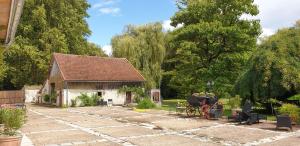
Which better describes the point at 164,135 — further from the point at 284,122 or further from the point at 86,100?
the point at 86,100

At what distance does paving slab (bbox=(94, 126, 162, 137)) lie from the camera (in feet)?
45.9

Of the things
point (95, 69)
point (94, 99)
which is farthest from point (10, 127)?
point (95, 69)

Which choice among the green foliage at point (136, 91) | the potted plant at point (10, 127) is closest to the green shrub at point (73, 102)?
the green foliage at point (136, 91)

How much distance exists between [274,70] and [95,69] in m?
21.4

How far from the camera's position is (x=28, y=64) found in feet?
137

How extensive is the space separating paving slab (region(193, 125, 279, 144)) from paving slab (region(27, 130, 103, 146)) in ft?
15.2

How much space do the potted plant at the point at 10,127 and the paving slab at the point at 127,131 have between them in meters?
4.44

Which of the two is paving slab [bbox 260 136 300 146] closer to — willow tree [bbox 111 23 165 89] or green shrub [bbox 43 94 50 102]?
willow tree [bbox 111 23 165 89]

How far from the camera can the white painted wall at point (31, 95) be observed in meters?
43.2

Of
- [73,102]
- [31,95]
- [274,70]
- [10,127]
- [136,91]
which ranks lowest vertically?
[10,127]

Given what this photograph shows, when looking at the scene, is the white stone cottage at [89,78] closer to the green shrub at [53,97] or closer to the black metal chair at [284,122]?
the green shrub at [53,97]

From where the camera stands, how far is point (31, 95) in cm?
4366

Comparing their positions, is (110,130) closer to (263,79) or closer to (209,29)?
(263,79)

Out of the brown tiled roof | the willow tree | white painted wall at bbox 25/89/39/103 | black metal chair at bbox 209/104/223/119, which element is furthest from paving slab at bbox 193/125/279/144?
white painted wall at bbox 25/89/39/103
